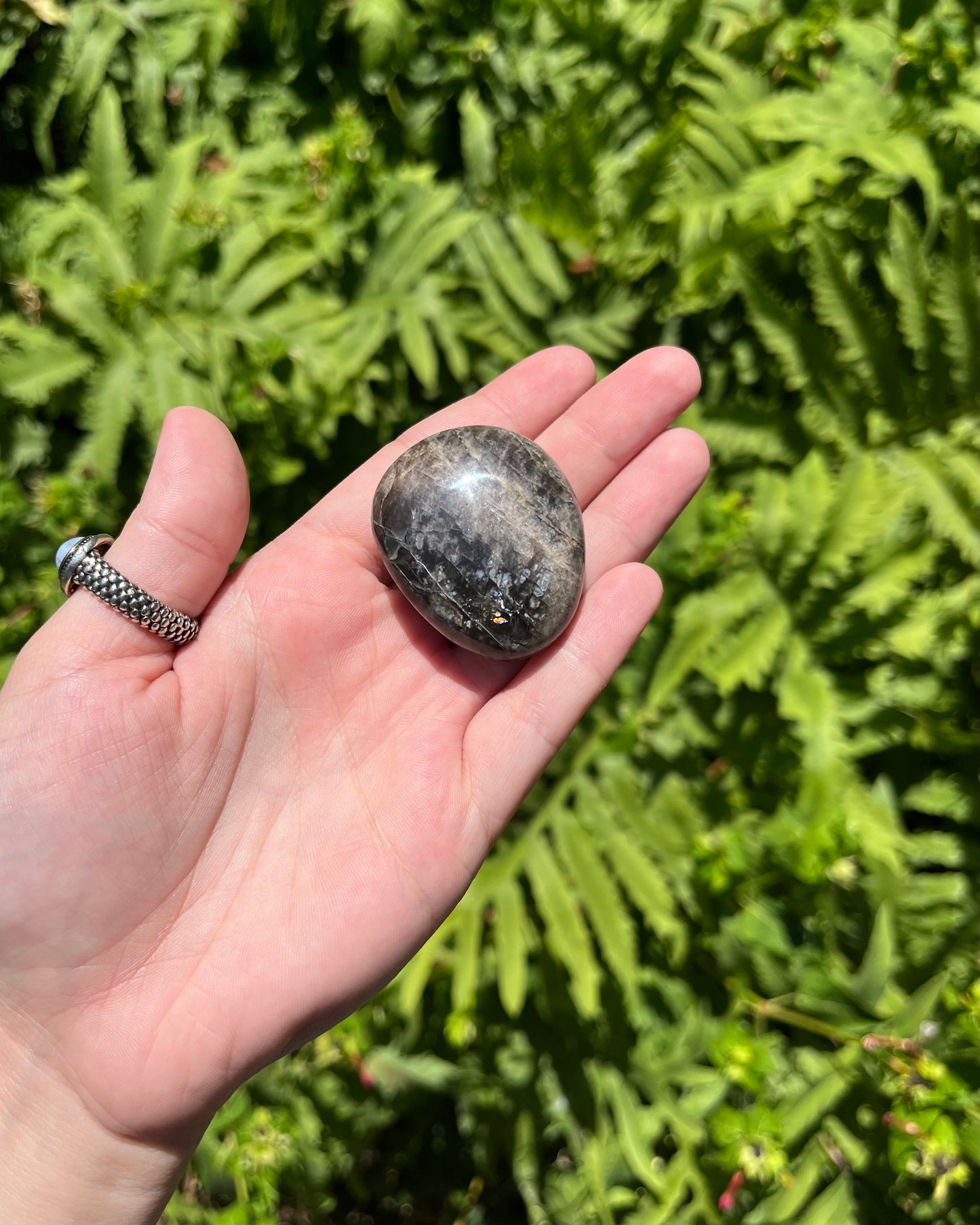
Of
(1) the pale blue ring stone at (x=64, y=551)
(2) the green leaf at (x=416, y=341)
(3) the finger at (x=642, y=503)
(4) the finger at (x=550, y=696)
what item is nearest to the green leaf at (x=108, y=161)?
(2) the green leaf at (x=416, y=341)

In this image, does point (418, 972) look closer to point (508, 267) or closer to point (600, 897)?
point (600, 897)

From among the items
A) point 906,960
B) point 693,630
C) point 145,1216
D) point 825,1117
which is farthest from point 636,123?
point 145,1216

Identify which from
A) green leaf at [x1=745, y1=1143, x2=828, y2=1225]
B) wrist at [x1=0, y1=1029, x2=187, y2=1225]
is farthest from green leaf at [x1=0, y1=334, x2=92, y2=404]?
green leaf at [x1=745, y1=1143, x2=828, y2=1225]

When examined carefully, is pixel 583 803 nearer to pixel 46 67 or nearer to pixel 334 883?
pixel 334 883

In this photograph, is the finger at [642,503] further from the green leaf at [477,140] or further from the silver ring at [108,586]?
the green leaf at [477,140]

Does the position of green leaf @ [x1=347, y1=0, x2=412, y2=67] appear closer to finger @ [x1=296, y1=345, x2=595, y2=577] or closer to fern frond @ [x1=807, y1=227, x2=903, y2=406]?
finger @ [x1=296, y1=345, x2=595, y2=577]
